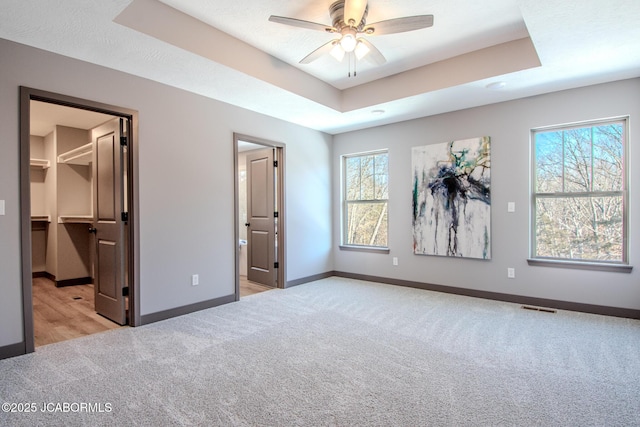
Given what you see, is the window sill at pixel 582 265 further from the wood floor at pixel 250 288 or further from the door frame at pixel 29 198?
the door frame at pixel 29 198

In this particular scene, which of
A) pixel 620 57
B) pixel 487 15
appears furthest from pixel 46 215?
pixel 620 57

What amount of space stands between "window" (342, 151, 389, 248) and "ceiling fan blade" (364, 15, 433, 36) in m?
2.86

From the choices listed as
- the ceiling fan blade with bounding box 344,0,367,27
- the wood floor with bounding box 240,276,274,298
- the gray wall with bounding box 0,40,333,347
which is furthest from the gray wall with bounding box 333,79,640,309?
the ceiling fan blade with bounding box 344,0,367,27

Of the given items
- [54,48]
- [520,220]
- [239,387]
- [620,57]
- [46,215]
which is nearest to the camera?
[239,387]

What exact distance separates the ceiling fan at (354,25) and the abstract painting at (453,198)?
7.16 feet

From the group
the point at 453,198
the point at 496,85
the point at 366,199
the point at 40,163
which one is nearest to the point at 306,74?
the point at 496,85

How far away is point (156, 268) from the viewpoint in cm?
349

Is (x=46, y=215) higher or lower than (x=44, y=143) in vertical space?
lower

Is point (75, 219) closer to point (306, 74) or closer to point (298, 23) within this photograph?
point (306, 74)

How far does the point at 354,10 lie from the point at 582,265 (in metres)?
3.58

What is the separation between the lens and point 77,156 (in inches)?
205

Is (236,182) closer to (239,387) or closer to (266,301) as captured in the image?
(266,301)

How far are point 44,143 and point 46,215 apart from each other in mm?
1230

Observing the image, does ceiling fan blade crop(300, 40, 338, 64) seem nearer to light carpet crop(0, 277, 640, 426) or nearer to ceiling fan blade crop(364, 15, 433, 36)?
ceiling fan blade crop(364, 15, 433, 36)
